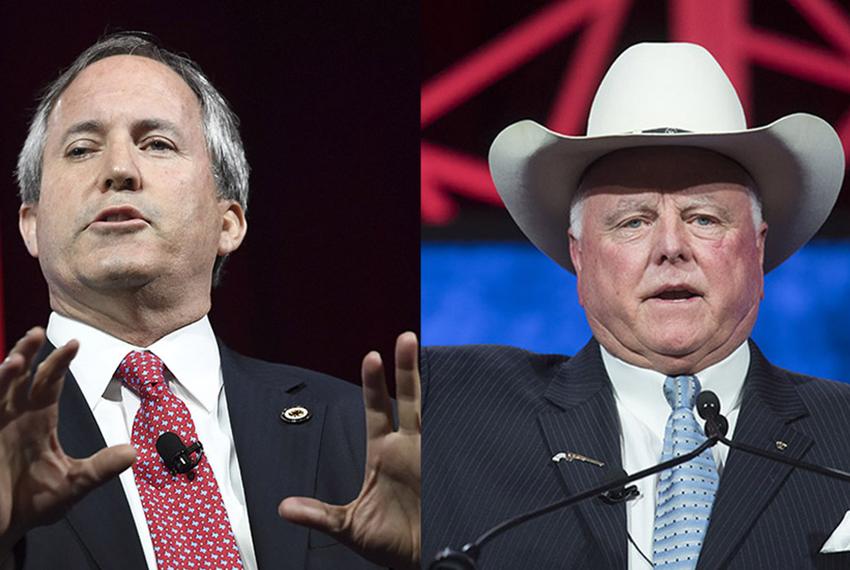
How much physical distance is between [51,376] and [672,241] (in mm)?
1208

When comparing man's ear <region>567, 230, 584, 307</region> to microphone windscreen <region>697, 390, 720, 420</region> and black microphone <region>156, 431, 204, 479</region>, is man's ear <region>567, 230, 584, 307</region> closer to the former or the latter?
microphone windscreen <region>697, 390, 720, 420</region>

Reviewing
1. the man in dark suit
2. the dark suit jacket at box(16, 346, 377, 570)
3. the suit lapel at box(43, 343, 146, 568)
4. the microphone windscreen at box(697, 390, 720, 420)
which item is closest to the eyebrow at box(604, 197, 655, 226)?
the microphone windscreen at box(697, 390, 720, 420)

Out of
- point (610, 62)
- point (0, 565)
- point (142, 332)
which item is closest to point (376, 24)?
point (610, 62)

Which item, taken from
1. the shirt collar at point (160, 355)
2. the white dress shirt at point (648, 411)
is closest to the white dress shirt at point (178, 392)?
the shirt collar at point (160, 355)

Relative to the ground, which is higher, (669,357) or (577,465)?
(669,357)

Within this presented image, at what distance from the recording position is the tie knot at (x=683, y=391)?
7.55 ft

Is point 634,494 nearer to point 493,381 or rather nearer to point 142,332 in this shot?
point 493,381

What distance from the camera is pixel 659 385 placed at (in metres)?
2.32

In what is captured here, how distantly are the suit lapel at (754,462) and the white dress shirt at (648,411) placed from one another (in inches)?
0.9

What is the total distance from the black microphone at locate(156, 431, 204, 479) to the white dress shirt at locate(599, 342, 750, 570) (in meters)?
0.90

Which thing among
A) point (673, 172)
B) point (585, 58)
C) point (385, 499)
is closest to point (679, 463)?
point (673, 172)

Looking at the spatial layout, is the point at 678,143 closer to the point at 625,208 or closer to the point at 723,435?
the point at 625,208

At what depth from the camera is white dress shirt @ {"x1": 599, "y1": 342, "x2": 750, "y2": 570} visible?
2.30 meters

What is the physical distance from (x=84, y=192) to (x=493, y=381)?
97 cm
